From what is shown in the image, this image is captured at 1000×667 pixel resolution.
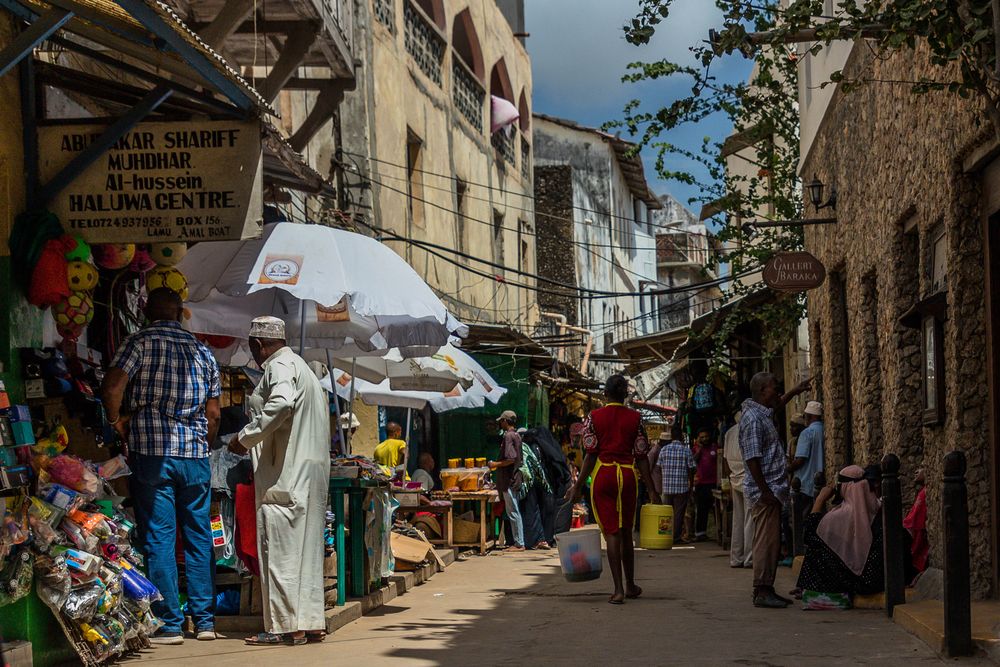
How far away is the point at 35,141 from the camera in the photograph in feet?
25.4

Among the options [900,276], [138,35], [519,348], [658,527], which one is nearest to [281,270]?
[138,35]

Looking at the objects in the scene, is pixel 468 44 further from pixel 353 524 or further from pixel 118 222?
pixel 118 222

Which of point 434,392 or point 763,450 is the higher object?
point 434,392

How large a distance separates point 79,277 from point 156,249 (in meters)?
1.54

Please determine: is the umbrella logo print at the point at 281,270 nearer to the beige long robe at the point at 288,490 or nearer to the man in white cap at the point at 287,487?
the man in white cap at the point at 287,487

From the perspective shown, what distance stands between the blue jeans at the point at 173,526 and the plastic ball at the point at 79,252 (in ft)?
4.10

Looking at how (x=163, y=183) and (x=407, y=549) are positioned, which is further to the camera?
(x=407, y=549)

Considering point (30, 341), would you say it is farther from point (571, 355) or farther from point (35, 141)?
point (571, 355)

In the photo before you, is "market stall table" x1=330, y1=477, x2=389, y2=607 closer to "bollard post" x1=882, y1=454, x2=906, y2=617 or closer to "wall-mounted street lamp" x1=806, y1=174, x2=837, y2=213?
"bollard post" x1=882, y1=454, x2=906, y2=617

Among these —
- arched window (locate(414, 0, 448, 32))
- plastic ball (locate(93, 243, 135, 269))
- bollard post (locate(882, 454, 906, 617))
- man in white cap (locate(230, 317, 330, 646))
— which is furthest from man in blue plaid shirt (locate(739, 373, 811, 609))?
arched window (locate(414, 0, 448, 32))

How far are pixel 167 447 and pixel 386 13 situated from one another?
15.0m

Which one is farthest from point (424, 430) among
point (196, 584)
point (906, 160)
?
point (196, 584)

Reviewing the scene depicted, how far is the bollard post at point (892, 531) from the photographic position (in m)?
9.05

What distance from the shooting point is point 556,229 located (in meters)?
46.2
